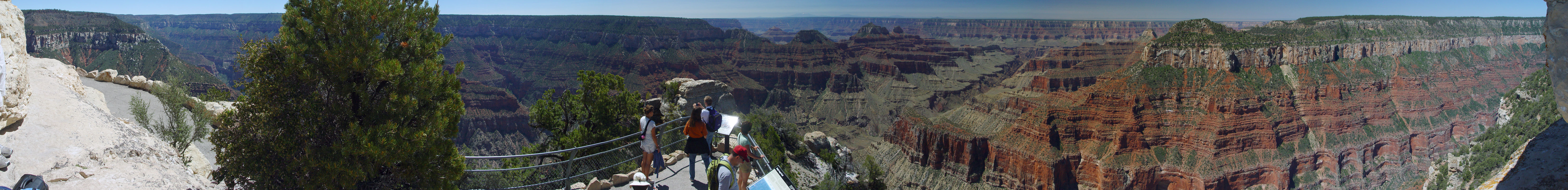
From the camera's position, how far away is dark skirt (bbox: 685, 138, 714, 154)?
27.9ft

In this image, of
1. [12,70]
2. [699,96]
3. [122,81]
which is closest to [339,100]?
[12,70]

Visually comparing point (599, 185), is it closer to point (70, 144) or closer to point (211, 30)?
point (70, 144)

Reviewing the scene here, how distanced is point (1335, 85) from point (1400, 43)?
63.7ft

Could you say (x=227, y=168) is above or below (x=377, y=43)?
below

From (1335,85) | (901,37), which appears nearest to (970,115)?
(1335,85)

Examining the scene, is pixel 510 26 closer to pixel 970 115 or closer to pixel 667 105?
pixel 970 115

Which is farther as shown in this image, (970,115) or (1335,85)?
(970,115)

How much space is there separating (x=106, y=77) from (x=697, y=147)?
24853mm

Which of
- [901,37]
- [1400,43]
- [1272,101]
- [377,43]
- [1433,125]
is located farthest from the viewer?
[901,37]

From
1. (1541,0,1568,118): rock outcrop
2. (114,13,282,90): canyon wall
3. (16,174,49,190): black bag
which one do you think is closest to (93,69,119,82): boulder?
(16,174,49,190): black bag

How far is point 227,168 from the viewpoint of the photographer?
20.7 feet

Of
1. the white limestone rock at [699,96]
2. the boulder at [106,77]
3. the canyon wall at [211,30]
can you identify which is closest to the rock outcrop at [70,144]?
the white limestone rock at [699,96]

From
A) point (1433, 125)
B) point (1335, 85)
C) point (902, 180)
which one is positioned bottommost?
point (902, 180)

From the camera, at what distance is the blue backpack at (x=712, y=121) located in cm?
898
